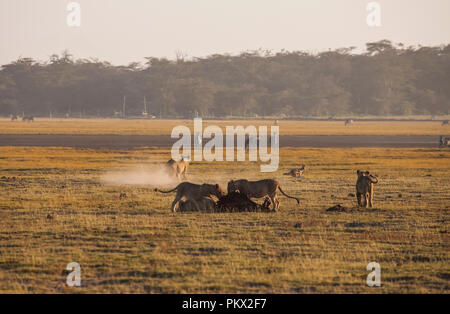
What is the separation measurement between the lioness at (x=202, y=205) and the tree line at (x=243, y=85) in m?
130

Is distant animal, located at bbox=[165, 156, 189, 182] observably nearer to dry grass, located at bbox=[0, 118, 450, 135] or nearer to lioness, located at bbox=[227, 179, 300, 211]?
lioness, located at bbox=[227, 179, 300, 211]

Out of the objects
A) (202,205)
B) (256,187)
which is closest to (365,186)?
(256,187)

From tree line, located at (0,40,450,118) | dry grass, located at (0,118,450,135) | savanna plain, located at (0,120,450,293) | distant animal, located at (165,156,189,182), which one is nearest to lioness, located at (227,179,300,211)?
savanna plain, located at (0,120,450,293)

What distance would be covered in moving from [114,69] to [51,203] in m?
166

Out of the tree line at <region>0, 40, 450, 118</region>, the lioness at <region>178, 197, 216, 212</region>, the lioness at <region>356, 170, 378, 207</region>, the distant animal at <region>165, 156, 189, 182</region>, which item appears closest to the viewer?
the lioness at <region>178, 197, 216, 212</region>

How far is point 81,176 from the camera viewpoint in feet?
95.2

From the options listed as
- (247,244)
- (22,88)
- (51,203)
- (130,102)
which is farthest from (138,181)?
(22,88)

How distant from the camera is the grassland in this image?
36.3ft

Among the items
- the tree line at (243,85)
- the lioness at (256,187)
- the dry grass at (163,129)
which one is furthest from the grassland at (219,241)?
the tree line at (243,85)

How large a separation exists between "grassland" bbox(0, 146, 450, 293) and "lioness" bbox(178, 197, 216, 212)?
0.79 ft

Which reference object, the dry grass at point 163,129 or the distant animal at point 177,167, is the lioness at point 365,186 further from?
the dry grass at point 163,129

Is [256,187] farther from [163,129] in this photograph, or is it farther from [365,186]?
[163,129]

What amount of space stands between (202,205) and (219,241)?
3.66 meters
